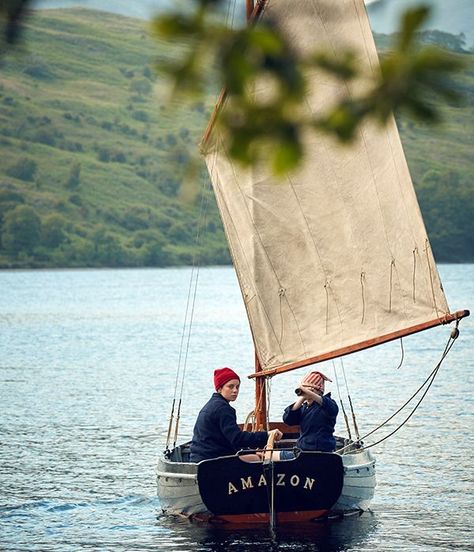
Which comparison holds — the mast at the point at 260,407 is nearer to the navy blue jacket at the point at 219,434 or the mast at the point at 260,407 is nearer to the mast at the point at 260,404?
the mast at the point at 260,404

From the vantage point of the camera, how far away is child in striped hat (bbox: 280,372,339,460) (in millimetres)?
19281

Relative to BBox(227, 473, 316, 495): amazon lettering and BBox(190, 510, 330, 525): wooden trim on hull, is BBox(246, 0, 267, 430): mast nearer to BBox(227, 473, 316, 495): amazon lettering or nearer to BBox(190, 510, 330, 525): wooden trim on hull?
BBox(190, 510, 330, 525): wooden trim on hull

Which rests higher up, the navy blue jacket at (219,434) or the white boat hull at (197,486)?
the navy blue jacket at (219,434)

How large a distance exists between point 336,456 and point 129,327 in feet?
278

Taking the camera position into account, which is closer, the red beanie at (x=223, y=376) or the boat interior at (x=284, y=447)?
the red beanie at (x=223, y=376)

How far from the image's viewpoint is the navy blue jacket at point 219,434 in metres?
19.0

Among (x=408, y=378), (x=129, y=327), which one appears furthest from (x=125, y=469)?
(x=129, y=327)

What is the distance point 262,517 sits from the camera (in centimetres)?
2014

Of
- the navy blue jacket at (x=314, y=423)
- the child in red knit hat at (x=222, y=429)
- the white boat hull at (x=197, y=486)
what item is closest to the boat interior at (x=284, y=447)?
the white boat hull at (x=197, y=486)

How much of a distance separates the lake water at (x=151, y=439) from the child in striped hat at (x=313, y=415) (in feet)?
5.83

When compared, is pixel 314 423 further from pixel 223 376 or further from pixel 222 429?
pixel 223 376

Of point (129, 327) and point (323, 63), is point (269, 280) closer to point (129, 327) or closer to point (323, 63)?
point (323, 63)

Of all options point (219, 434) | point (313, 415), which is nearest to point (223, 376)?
point (219, 434)

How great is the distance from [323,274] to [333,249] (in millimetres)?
444
